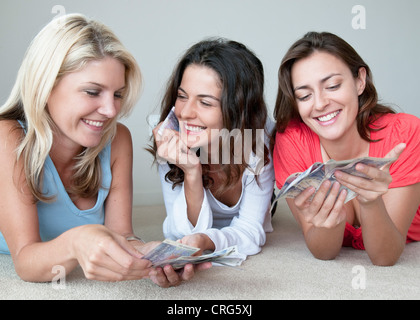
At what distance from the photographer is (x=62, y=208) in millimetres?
1832

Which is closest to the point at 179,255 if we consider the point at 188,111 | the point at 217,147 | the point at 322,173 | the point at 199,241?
the point at 199,241

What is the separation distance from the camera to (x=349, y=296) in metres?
1.53

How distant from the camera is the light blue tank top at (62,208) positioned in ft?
5.82

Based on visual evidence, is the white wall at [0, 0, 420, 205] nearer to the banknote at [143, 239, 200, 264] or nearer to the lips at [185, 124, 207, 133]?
the lips at [185, 124, 207, 133]

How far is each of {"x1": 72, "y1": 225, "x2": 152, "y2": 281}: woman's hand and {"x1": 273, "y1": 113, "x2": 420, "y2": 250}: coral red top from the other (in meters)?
0.82

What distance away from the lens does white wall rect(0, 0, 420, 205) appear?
11.3 ft

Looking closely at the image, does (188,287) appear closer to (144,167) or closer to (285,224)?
(285,224)

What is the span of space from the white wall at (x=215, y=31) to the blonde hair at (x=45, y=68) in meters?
1.79

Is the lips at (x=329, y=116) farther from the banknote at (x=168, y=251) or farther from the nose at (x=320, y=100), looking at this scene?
the banknote at (x=168, y=251)

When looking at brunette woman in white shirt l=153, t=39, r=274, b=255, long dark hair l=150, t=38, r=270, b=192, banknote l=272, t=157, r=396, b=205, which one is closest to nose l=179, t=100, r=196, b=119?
brunette woman in white shirt l=153, t=39, r=274, b=255

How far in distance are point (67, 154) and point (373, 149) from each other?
1.22 m

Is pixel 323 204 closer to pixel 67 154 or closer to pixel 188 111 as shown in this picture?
pixel 188 111

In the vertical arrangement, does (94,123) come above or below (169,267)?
above

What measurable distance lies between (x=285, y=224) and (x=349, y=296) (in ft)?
3.82
